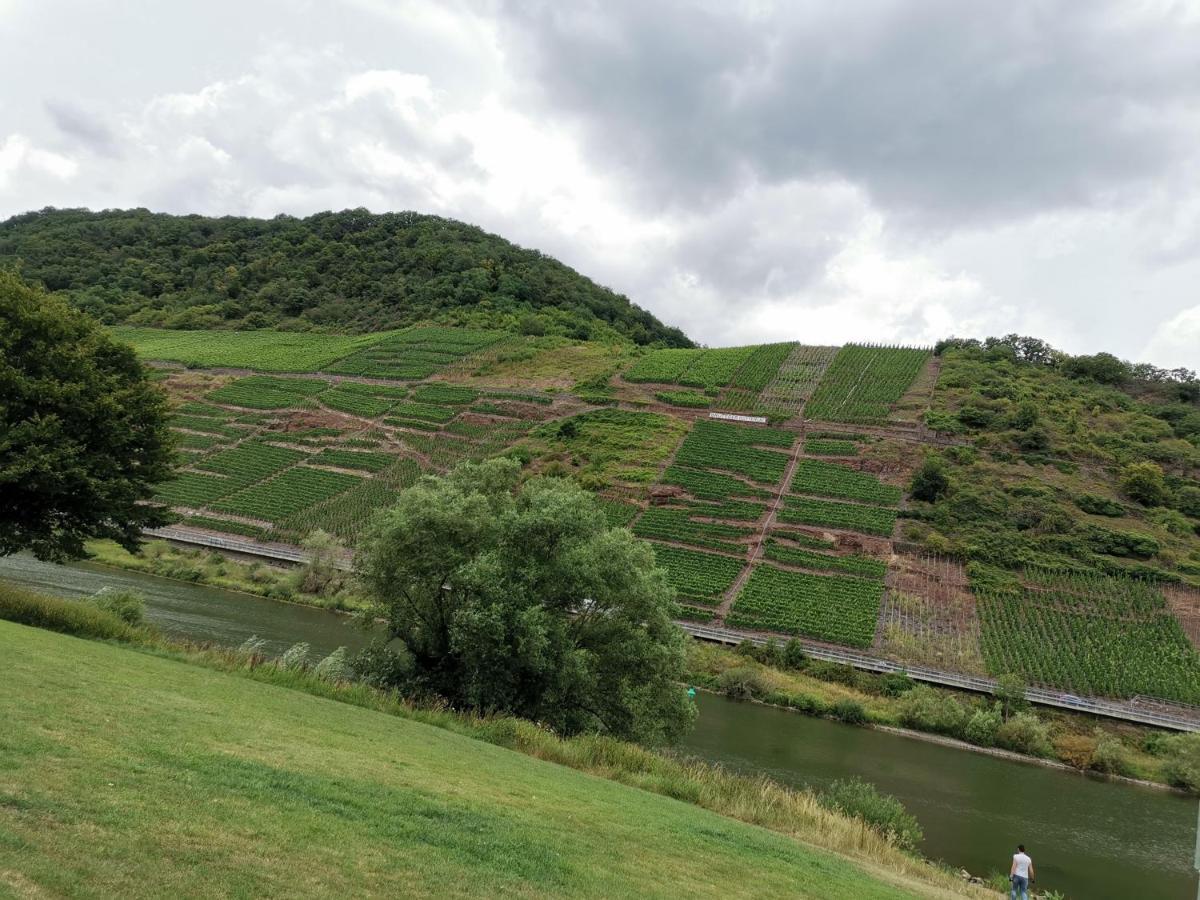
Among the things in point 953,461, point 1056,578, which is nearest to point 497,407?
point 953,461

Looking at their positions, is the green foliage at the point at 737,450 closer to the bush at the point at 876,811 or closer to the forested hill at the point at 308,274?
the bush at the point at 876,811

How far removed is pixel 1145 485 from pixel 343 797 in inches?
3186

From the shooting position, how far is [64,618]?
1969 centimetres

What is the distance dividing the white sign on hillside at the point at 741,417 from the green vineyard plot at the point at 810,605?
28.8 meters

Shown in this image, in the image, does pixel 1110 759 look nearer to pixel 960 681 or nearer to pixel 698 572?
pixel 960 681

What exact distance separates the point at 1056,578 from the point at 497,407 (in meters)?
64.8

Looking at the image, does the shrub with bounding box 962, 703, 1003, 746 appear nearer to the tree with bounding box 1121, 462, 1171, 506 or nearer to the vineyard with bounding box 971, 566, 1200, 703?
the vineyard with bounding box 971, 566, 1200, 703

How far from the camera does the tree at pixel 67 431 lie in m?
22.4

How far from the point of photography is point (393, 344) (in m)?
115

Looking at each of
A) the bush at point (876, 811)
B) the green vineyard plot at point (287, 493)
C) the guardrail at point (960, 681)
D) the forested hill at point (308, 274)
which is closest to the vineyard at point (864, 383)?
the guardrail at point (960, 681)

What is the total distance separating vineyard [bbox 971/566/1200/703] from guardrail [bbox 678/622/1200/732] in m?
1.28

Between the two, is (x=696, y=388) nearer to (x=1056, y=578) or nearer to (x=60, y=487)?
(x=1056, y=578)

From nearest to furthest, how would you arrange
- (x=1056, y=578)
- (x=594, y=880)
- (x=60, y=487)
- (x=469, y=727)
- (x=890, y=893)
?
1. (x=594, y=880)
2. (x=890, y=893)
3. (x=469, y=727)
4. (x=60, y=487)
5. (x=1056, y=578)

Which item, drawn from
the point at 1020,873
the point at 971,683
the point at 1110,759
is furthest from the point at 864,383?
the point at 1020,873
